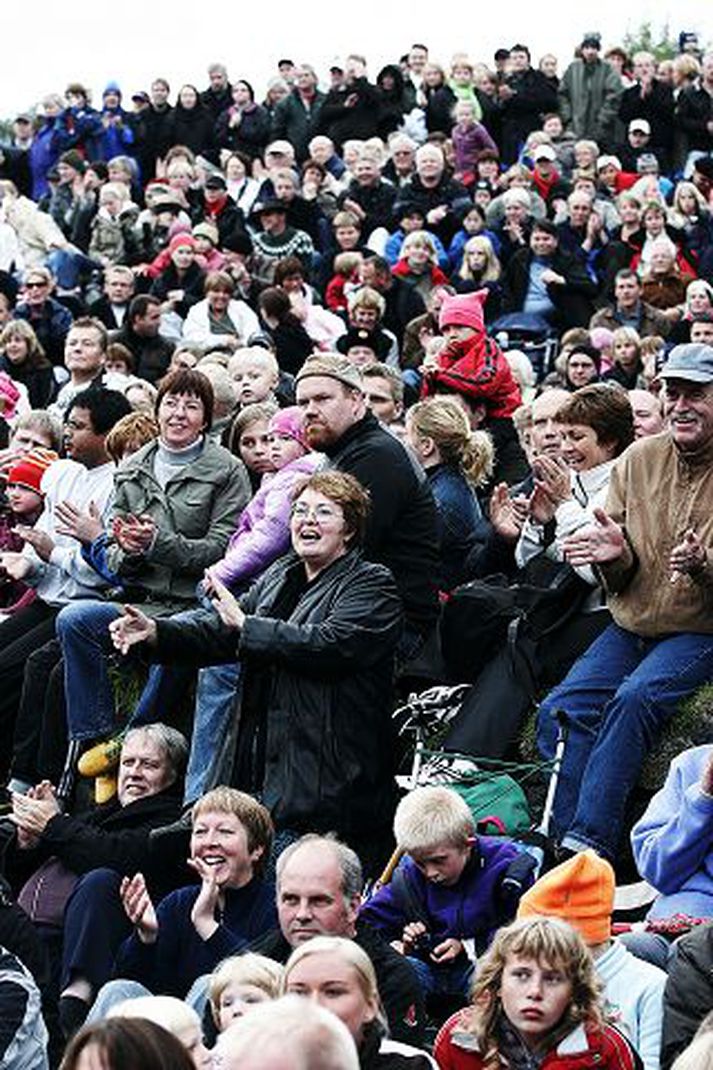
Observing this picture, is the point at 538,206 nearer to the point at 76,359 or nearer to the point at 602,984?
the point at 76,359

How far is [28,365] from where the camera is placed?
17.6 metres

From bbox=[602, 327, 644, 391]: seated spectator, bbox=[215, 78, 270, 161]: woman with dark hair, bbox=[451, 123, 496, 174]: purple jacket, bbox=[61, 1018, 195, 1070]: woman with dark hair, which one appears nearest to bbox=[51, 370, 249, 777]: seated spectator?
bbox=[602, 327, 644, 391]: seated spectator

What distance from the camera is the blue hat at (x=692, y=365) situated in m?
9.40

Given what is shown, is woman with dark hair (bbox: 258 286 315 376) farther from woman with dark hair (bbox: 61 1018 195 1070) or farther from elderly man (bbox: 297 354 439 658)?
woman with dark hair (bbox: 61 1018 195 1070)

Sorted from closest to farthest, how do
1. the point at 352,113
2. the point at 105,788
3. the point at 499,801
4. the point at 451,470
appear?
the point at 499,801 → the point at 105,788 → the point at 451,470 → the point at 352,113

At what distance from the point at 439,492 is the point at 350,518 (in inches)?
71.3

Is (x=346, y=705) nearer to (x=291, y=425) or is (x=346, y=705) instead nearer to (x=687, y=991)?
(x=687, y=991)

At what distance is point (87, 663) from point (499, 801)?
249cm

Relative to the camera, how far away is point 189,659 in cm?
963

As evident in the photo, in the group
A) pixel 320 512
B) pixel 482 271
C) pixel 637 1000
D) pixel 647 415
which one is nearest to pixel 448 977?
pixel 637 1000

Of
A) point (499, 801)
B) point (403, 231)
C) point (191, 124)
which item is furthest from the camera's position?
point (191, 124)

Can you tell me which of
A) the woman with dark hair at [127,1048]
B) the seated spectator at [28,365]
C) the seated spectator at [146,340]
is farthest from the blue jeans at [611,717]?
the seated spectator at [28,365]

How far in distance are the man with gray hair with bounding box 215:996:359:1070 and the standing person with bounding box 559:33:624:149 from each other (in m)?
23.7

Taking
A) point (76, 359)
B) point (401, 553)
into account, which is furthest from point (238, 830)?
point (76, 359)
